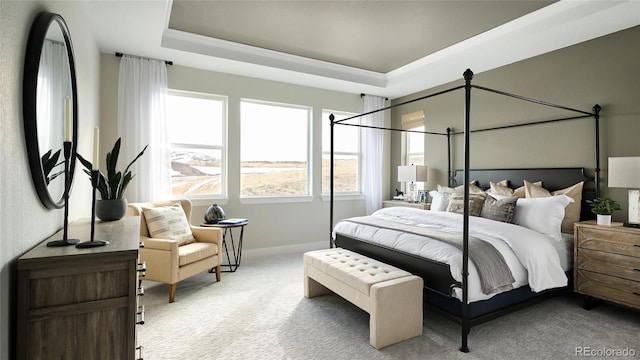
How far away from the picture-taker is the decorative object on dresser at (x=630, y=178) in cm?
275

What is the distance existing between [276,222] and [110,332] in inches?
142

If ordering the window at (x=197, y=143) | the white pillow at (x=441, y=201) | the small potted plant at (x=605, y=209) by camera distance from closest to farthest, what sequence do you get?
1. the small potted plant at (x=605, y=209)
2. the white pillow at (x=441, y=201)
3. the window at (x=197, y=143)

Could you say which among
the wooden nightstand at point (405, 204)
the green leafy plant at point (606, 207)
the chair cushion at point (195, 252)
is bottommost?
the chair cushion at point (195, 252)

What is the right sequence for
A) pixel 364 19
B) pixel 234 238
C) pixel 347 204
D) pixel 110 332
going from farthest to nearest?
1. pixel 347 204
2. pixel 234 238
3. pixel 364 19
4. pixel 110 332

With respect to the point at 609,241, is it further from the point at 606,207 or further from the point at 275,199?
the point at 275,199

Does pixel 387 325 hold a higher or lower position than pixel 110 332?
lower

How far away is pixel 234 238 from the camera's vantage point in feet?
15.2

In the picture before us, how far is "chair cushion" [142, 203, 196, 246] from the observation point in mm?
3359

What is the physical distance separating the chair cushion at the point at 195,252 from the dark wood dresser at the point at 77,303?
1.85m

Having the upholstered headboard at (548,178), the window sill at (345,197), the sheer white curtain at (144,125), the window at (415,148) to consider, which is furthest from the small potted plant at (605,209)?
the sheer white curtain at (144,125)

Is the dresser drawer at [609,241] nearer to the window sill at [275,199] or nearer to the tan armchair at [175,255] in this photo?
the window sill at [275,199]

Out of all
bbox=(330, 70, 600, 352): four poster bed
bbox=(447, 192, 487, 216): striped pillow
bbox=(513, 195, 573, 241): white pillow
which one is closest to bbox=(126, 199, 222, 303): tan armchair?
bbox=(330, 70, 600, 352): four poster bed

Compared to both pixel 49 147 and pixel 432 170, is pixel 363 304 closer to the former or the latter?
pixel 49 147

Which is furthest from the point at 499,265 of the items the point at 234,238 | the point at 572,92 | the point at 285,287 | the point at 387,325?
the point at 234,238
